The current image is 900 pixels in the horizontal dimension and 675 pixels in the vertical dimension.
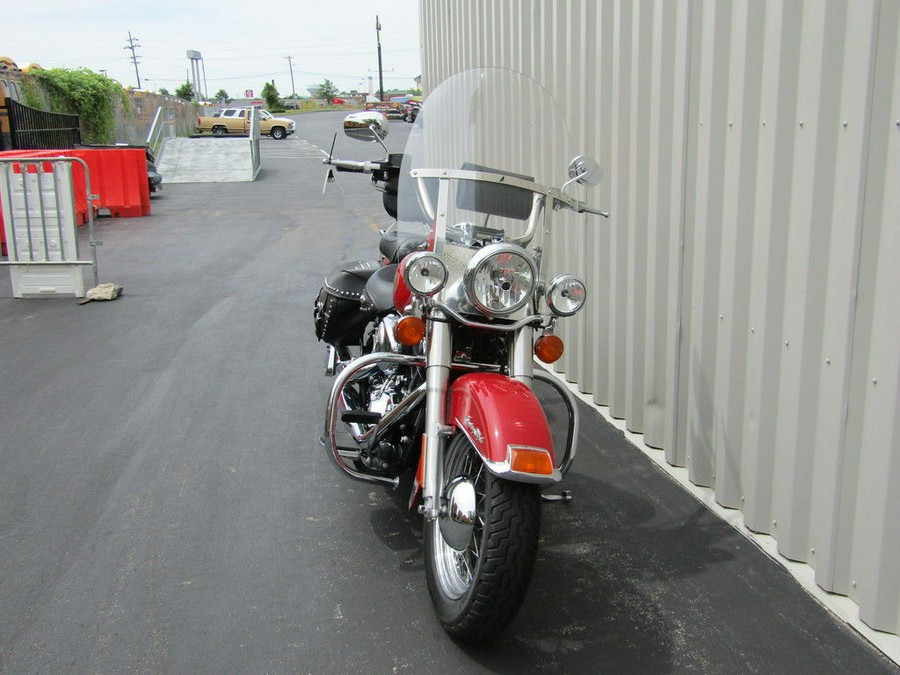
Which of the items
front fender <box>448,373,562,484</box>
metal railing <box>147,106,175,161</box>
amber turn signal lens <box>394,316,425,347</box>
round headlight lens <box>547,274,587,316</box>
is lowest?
front fender <box>448,373,562,484</box>

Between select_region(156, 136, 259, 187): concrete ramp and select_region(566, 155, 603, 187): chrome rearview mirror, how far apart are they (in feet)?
65.1

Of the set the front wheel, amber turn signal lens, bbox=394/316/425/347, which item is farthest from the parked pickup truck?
the front wheel

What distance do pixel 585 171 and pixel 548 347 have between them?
2.37 ft

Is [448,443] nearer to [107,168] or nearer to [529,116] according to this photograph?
[529,116]

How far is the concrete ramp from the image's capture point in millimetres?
22828

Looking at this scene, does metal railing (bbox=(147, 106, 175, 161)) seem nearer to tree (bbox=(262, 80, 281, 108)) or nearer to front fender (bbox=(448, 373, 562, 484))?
front fender (bbox=(448, 373, 562, 484))

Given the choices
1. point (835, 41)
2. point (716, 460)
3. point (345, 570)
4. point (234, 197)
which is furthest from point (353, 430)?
point (234, 197)

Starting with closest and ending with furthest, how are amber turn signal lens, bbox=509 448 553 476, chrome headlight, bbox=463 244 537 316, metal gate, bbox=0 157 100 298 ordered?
amber turn signal lens, bbox=509 448 553 476 → chrome headlight, bbox=463 244 537 316 → metal gate, bbox=0 157 100 298

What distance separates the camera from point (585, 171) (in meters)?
3.49

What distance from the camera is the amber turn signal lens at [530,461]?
273cm

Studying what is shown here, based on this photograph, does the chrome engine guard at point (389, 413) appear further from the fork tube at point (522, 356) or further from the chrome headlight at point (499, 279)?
the chrome headlight at point (499, 279)

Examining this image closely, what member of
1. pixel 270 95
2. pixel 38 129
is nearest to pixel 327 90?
pixel 270 95

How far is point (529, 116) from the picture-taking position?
4215 mm

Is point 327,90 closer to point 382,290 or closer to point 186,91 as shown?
point 186,91
